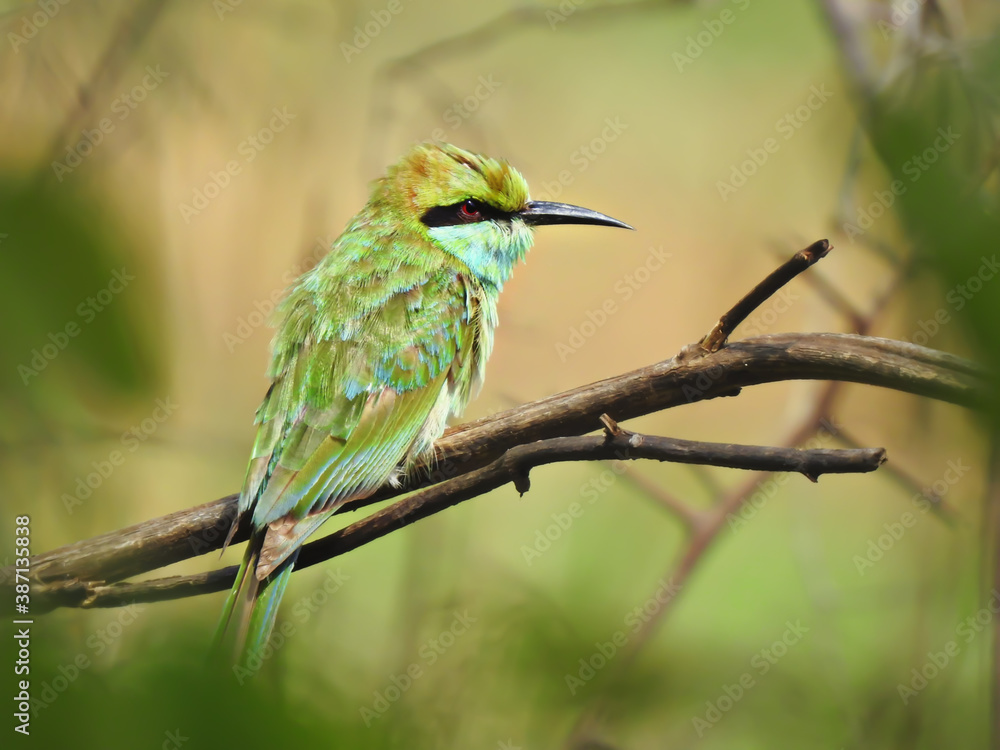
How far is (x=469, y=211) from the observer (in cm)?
252

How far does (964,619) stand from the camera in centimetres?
165

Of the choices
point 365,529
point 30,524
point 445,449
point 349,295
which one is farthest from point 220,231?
point 30,524
